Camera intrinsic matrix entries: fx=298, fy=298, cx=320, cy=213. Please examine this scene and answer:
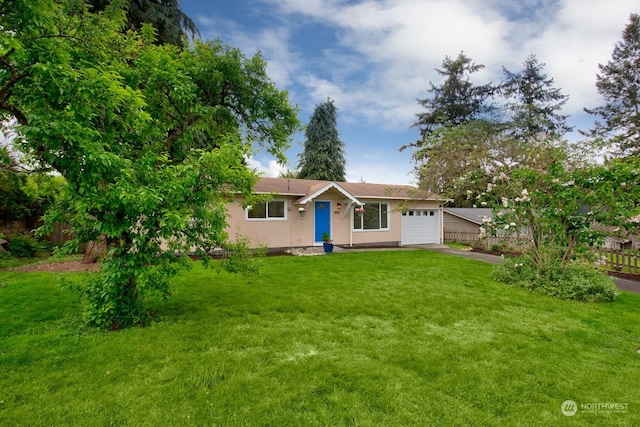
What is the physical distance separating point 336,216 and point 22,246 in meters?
12.1

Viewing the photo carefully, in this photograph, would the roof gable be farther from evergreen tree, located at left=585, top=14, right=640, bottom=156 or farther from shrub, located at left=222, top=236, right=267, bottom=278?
evergreen tree, located at left=585, top=14, right=640, bottom=156

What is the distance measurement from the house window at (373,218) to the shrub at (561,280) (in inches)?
280

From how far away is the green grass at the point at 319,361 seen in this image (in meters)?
2.56

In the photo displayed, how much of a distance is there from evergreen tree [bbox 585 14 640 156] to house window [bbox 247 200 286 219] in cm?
A: 2315

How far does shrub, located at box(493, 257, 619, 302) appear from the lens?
21.2 ft

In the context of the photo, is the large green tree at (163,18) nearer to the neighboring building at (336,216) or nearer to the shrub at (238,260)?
the neighboring building at (336,216)

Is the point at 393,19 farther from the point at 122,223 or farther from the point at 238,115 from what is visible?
the point at 122,223

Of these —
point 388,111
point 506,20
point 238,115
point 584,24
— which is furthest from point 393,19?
point 388,111

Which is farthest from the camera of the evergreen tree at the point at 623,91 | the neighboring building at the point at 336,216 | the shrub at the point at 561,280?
the evergreen tree at the point at 623,91

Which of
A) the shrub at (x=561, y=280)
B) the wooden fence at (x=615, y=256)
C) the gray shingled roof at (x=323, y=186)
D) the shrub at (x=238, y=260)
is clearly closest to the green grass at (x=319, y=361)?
the shrub at (x=561, y=280)

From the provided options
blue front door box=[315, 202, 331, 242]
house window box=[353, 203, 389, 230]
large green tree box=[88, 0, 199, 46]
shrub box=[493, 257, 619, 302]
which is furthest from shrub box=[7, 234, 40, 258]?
shrub box=[493, 257, 619, 302]

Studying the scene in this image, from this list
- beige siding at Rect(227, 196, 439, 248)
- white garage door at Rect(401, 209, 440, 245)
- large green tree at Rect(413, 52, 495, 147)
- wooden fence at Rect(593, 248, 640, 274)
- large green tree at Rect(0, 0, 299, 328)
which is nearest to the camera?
large green tree at Rect(0, 0, 299, 328)

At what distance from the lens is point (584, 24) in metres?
9.73

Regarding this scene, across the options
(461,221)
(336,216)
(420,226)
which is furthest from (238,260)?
→ (461,221)
